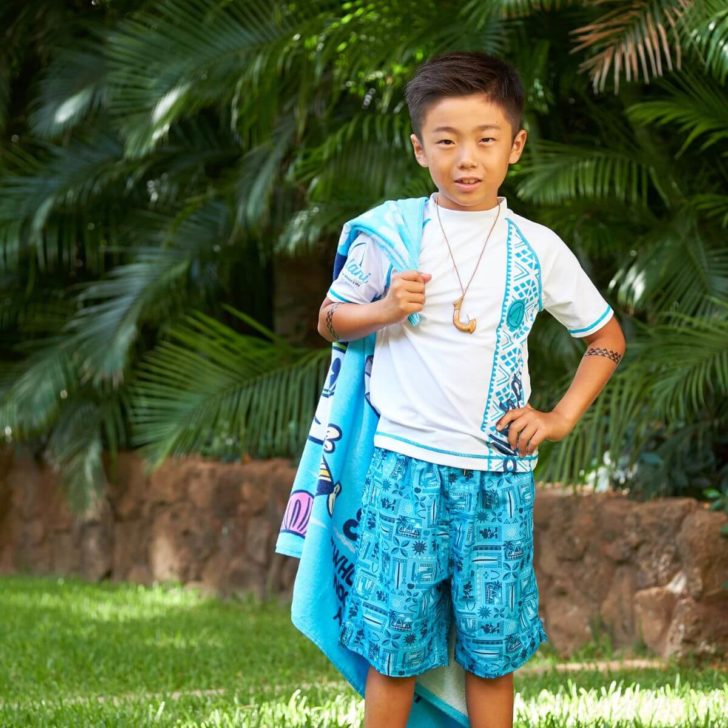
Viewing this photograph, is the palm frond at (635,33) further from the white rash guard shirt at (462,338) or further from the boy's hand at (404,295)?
the boy's hand at (404,295)

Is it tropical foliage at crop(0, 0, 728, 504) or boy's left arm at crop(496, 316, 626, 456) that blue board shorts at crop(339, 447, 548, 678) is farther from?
tropical foliage at crop(0, 0, 728, 504)

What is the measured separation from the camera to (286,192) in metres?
7.99

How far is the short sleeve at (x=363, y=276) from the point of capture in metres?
3.03

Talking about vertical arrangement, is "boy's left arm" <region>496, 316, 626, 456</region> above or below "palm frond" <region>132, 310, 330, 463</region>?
above

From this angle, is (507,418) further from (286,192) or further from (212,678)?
(286,192)

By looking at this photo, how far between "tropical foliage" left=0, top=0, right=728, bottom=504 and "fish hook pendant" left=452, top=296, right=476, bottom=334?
2535mm

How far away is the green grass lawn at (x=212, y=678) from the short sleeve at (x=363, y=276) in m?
1.43

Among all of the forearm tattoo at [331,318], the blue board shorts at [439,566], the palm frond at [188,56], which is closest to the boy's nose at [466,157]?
the forearm tattoo at [331,318]

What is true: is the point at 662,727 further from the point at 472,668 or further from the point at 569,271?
the point at 569,271

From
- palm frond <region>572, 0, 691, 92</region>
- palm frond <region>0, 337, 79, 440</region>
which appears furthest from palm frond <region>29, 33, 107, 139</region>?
palm frond <region>572, 0, 691, 92</region>

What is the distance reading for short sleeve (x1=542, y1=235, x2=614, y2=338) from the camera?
3.07 meters

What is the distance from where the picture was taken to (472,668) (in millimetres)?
2939

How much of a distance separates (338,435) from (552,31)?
4.01 metres

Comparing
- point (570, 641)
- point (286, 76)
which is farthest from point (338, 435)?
point (286, 76)
